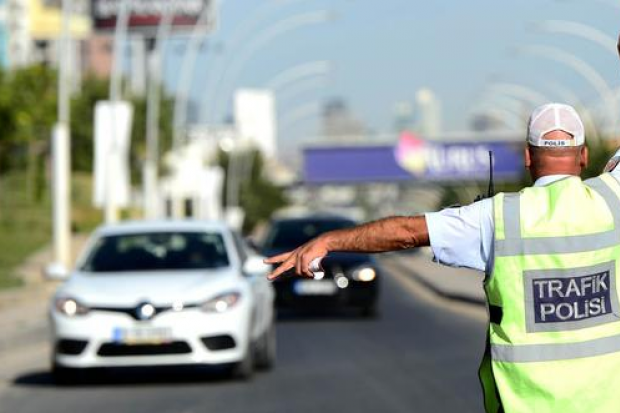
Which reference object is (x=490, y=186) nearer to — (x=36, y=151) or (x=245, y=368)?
(x=245, y=368)

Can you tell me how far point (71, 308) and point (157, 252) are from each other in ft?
4.61

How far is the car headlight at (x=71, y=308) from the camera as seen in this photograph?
602 inches

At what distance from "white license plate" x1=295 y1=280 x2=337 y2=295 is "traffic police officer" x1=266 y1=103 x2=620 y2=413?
68.8 ft

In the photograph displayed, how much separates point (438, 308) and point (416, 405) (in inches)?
654

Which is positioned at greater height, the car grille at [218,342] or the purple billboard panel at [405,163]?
the car grille at [218,342]

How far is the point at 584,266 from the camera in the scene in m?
5.05

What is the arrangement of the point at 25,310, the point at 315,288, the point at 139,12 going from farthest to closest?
the point at 139,12
the point at 25,310
the point at 315,288

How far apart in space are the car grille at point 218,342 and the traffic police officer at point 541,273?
10.1 meters

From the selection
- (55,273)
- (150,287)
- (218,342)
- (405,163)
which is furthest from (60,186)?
(405,163)

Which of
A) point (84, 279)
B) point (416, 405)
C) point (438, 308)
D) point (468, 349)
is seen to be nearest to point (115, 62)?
point (438, 308)

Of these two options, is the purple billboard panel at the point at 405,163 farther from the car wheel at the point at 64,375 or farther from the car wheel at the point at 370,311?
the car wheel at the point at 64,375

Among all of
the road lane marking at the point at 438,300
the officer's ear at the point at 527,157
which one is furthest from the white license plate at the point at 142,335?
the officer's ear at the point at 527,157

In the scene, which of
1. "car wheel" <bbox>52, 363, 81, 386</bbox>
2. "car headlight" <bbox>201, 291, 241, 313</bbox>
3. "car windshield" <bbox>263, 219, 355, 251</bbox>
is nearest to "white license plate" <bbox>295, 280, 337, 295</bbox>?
"car windshield" <bbox>263, 219, 355, 251</bbox>

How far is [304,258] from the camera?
5.15 metres
